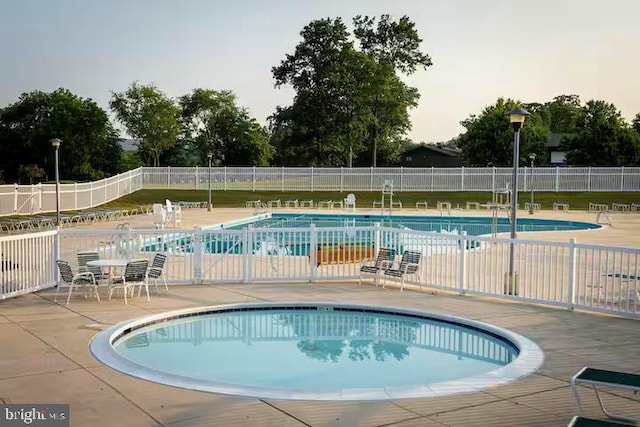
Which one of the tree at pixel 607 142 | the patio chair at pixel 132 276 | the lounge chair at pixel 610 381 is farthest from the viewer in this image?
the tree at pixel 607 142

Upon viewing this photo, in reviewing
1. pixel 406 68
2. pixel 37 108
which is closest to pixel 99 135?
pixel 37 108

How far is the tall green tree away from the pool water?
1639 inches

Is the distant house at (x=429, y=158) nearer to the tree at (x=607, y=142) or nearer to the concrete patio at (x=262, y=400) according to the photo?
the tree at (x=607, y=142)

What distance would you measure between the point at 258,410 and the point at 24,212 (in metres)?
25.8

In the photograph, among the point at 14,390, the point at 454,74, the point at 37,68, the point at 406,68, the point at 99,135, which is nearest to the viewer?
the point at 14,390

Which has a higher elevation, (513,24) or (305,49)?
(305,49)

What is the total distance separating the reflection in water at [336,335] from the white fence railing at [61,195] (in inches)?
825

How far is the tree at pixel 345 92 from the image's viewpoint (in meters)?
48.6

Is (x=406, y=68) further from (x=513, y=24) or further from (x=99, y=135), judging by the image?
(x=513, y=24)

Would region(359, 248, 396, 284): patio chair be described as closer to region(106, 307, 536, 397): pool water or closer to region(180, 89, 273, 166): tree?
region(106, 307, 536, 397): pool water

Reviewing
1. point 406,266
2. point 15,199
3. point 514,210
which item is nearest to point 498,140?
point 15,199

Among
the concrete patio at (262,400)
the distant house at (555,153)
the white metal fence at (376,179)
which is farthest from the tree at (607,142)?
the concrete patio at (262,400)

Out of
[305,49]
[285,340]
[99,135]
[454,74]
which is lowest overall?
[285,340]

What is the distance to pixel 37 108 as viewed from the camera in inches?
1966
